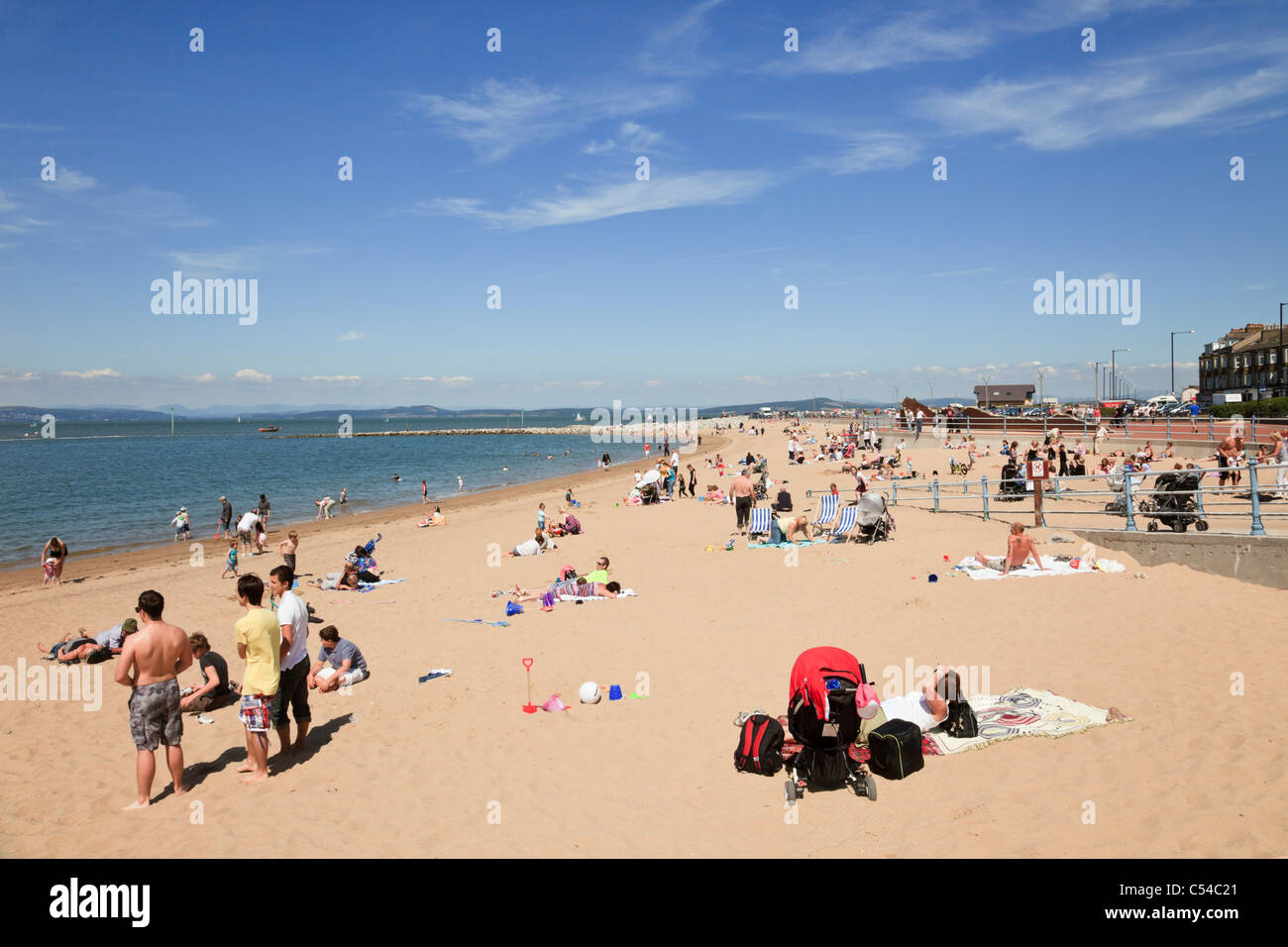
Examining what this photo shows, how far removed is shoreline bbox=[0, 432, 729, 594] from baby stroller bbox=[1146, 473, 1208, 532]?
1754 centimetres

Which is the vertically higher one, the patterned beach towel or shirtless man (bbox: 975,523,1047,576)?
shirtless man (bbox: 975,523,1047,576)

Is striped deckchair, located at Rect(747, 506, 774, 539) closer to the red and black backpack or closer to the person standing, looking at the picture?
the red and black backpack

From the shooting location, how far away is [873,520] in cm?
1410

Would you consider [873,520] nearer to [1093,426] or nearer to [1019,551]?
[1019,551]

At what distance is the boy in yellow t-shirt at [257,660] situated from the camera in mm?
5418

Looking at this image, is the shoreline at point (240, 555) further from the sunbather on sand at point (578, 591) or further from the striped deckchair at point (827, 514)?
the striped deckchair at point (827, 514)

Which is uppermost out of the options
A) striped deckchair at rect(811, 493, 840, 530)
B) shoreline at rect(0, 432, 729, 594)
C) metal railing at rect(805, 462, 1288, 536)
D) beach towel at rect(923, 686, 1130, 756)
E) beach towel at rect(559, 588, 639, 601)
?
metal railing at rect(805, 462, 1288, 536)

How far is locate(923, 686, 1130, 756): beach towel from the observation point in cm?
562

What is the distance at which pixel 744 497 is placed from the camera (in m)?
16.6

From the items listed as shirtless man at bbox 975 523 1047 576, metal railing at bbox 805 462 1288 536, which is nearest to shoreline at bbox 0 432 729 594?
metal railing at bbox 805 462 1288 536

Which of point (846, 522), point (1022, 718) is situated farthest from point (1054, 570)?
point (1022, 718)

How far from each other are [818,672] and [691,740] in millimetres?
1478

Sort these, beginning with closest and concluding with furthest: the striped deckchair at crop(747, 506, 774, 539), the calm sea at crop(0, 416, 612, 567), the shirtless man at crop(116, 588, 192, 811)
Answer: the shirtless man at crop(116, 588, 192, 811) < the striped deckchair at crop(747, 506, 774, 539) < the calm sea at crop(0, 416, 612, 567)
